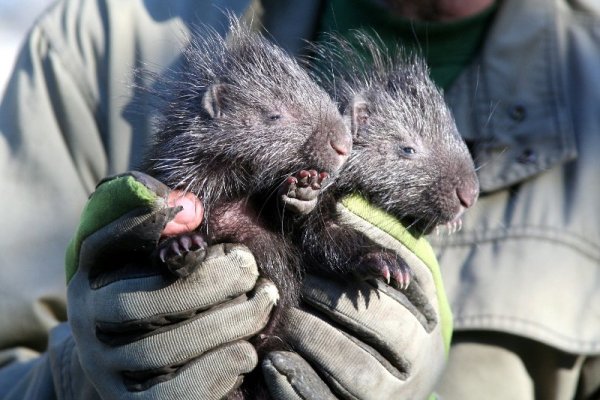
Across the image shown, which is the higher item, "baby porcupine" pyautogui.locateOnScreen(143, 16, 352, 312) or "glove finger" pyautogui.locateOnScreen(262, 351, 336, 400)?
"baby porcupine" pyautogui.locateOnScreen(143, 16, 352, 312)

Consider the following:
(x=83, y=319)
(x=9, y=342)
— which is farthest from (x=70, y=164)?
(x=83, y=319)

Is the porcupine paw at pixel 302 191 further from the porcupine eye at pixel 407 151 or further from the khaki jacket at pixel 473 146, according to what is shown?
the khaki jacket at pixel 473 146

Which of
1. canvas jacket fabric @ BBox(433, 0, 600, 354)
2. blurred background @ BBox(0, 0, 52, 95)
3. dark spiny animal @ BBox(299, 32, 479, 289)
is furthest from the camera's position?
blurred background @ BBox(0, 0, 52, 95)

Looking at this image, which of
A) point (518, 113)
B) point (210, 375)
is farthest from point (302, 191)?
point (518, 113)

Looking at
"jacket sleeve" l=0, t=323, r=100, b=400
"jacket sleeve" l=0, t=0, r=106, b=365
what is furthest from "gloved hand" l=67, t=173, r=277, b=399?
"jacket sleeve" l=0, t=0, r=106, b=365

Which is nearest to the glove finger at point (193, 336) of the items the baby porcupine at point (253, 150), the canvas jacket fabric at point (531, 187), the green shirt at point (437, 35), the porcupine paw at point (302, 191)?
the baby porcupine at point (253, 150)

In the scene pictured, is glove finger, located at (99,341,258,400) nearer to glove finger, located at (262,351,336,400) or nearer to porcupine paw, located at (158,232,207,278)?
glove finger, located at (262,351,336,400)

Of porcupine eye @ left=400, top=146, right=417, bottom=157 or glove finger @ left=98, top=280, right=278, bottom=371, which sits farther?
porcupine eye @ left=400, top=146, right=417, bottom=157
